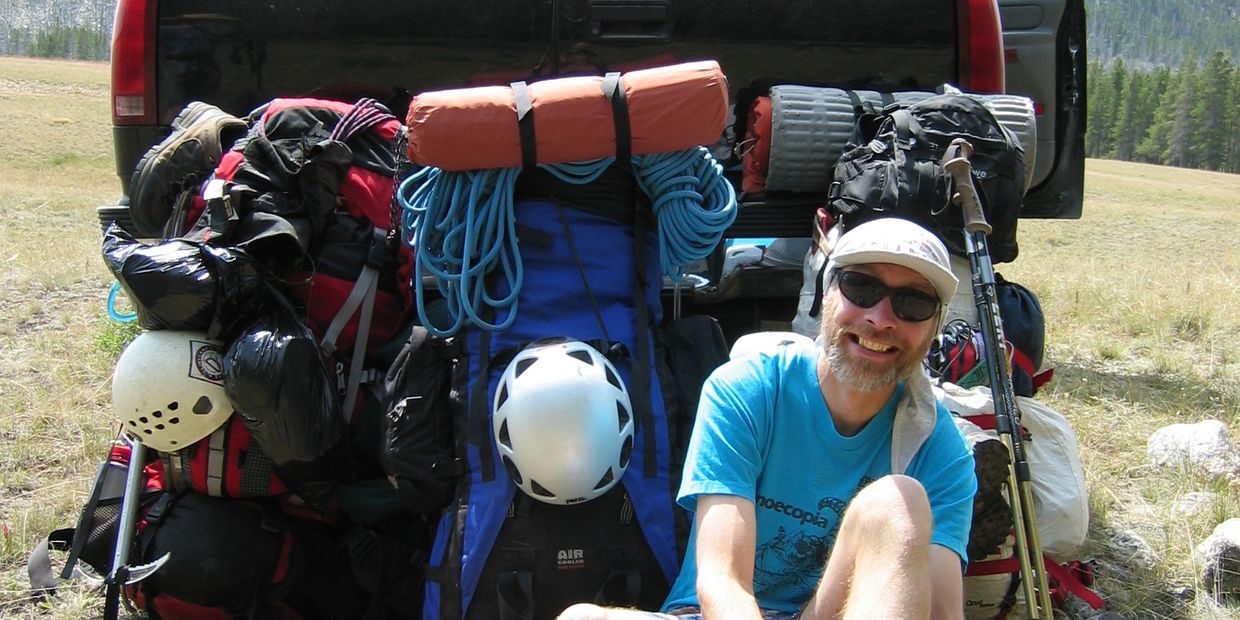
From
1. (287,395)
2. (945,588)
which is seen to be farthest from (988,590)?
(287,395)

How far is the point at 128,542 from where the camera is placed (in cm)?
308

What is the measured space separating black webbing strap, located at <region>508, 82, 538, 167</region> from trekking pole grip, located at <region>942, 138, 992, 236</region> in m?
1.26

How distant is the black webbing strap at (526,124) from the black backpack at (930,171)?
41.9 inches

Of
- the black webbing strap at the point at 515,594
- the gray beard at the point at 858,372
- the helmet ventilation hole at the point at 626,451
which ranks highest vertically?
the gray beard at the point at 858,372

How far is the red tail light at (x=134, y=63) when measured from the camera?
408 cm

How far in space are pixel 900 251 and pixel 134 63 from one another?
3088 mm

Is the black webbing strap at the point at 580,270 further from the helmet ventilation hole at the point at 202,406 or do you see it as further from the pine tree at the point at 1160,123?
the pine tree at the point at 1160,123

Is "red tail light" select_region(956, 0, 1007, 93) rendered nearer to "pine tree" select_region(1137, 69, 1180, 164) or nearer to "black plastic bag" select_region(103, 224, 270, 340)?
"black plastic bag" select_region(103, 224, 270, 340)

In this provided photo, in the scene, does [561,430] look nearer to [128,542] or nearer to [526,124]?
[526,124]

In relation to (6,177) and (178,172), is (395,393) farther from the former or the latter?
(6,177)

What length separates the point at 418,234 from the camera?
3.23m

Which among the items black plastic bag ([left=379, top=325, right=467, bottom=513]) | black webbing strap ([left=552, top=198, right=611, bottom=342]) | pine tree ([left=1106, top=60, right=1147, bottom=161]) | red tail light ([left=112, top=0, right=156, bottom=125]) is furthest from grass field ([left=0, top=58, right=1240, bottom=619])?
pine tree ([left=1106, top=60, right=1147, bottom=161])

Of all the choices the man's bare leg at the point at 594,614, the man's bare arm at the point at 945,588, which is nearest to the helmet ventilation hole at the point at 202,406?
the man's bare leg at the point at 594,614

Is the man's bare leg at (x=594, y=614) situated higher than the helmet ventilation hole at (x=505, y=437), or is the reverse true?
the helmet ventilation hole at (x=505, y=437)
